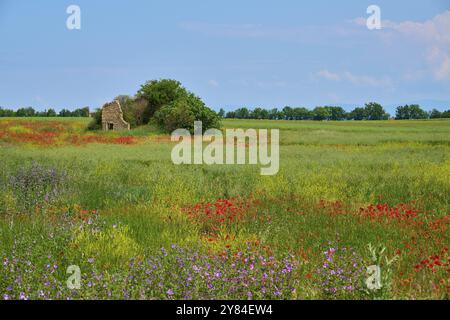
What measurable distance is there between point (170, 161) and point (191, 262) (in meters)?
13.0

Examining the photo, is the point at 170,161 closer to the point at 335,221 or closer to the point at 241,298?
the point at 335,221

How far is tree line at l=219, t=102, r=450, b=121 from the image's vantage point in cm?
9219

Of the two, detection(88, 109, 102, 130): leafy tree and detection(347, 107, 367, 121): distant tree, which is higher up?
detection(347, 107, 367, 121): distant tree

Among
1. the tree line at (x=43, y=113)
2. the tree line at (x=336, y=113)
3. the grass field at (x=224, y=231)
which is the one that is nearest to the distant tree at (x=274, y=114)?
the tree line at (x=336, y=113)

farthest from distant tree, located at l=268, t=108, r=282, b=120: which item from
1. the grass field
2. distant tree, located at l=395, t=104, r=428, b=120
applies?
the grass field

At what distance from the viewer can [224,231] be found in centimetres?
810

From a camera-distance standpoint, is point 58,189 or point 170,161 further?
point 170,161

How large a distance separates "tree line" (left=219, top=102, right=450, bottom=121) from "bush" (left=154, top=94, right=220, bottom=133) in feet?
164

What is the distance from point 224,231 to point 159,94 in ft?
137

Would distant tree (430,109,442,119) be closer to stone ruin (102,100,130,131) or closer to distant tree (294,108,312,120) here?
distant tree (294,108,312,120)

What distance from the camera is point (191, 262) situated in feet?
19.2
